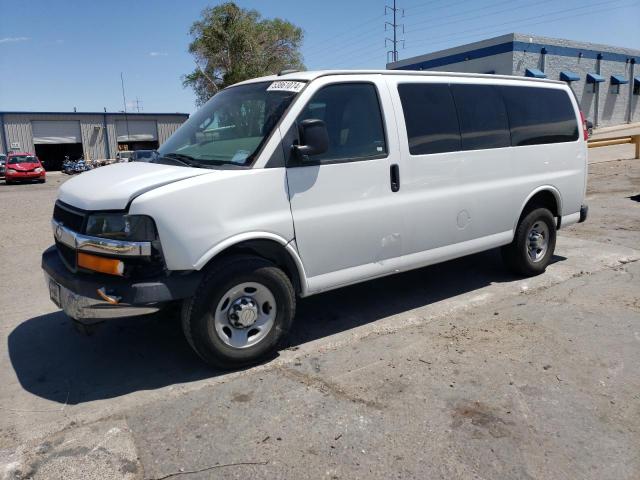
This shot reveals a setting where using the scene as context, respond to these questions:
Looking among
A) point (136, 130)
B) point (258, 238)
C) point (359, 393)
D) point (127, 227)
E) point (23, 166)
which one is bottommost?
point (359, 393)

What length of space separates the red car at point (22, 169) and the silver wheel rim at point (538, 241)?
28.3 meters

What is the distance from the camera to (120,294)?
356 centimetres

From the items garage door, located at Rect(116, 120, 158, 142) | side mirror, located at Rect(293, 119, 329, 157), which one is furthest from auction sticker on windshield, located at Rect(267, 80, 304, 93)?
garage door, located at Rect(116, 120, 158, 142)

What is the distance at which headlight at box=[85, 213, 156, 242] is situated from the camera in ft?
11.7

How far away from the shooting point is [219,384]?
3840mm

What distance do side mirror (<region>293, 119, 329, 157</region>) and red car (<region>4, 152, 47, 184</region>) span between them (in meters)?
28.5

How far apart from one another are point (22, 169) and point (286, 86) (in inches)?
1113

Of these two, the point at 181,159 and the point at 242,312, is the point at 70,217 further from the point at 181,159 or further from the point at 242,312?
Result: the point at 242,312

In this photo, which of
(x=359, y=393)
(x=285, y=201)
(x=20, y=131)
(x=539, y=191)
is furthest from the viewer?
(x=20, y=131)

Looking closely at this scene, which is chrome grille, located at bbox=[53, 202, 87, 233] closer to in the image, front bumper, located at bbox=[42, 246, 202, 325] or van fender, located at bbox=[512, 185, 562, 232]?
front bumper, located at bbox=[42, 246, 202, 325]

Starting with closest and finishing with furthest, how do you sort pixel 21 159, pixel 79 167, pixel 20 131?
pixel 21 159
pixel 79 167
pixel 20 131

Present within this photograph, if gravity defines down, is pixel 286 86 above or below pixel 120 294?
above

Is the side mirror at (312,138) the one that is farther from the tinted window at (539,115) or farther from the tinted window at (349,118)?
the tinted window at (539,115)

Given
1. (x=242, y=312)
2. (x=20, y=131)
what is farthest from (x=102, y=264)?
(x=20, y=131)
